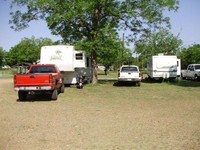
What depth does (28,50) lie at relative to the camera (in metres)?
95.0

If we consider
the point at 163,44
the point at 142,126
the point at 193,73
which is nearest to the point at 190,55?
the point at 163,44

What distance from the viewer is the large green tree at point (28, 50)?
308ft

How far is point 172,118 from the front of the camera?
11.0m

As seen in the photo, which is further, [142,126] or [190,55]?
[190,55]

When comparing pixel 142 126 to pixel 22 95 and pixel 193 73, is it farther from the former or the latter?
pixel 193 73

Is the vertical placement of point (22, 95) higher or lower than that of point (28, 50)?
lower

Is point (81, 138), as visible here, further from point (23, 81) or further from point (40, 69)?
point (40, 69)

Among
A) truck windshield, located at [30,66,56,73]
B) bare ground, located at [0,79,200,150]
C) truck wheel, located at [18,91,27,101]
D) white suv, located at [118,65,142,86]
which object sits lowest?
bare ground, located at [0,79,200,150]

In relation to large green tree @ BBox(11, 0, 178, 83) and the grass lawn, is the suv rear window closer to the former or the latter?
large green tree @ BBox(11, 0, 178, 83)

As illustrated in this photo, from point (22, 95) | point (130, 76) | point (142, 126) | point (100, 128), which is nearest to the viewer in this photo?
point (100, 128)

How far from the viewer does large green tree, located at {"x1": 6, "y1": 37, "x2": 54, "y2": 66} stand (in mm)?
93875

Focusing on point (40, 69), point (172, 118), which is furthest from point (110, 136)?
point (40, 69)

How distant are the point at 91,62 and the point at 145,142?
21794 millimetres

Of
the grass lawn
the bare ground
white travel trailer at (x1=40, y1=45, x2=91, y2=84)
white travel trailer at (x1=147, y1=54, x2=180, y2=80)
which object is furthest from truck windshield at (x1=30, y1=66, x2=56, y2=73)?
white travel trailer at (x1=147, y1=54, x2=180, y2=80)
